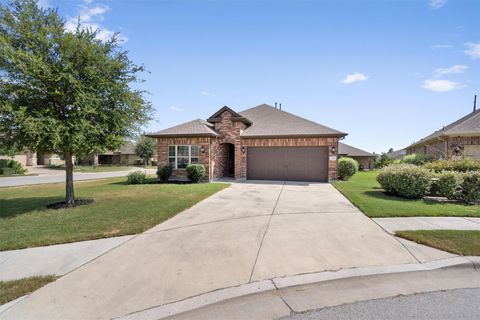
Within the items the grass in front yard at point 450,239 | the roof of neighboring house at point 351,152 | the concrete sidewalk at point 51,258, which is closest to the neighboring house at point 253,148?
the grass in front yard at point 450,239

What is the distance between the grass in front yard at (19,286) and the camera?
125 inches

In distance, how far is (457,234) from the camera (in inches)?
207

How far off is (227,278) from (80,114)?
7110 millimetres

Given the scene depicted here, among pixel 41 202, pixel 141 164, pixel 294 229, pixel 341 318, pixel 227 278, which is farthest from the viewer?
pixel 141 164

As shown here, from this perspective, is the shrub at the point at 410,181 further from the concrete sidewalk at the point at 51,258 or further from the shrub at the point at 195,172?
the concrete sidewalk at the point at 51,258

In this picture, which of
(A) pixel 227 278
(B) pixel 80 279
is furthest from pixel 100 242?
(A) pixel 227 278

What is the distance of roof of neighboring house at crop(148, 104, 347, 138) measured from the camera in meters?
15.5

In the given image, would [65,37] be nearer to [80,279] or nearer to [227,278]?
[80,279]

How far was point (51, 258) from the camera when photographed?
14.4 ft

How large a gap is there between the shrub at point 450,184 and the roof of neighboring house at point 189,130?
37.2 feet

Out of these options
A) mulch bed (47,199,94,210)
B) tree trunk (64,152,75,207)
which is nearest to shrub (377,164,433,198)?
mulch bed (47,199,94,210)

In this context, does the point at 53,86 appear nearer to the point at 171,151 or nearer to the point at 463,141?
the point at 171,151

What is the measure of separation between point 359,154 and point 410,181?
24427 mm

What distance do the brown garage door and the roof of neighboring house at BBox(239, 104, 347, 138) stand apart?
102 cm
